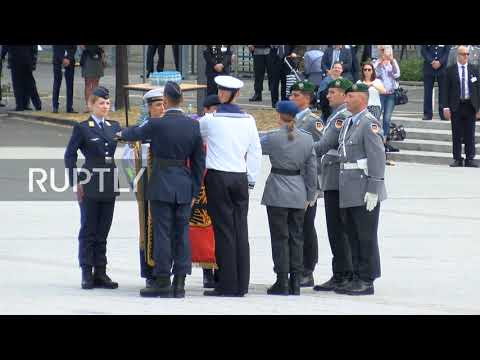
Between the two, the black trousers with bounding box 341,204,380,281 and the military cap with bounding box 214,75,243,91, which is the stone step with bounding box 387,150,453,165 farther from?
the military cap with bounding box 214,75,243,91

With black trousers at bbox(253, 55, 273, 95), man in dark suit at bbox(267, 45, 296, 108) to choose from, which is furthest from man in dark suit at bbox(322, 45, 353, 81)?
black trousers at bbox(253, 55, 273, 95)

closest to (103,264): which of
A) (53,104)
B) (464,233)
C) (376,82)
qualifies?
(464,233)

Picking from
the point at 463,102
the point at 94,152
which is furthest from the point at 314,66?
the point at 94,152

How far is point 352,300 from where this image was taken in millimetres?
11258

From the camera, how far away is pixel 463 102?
2217 cm

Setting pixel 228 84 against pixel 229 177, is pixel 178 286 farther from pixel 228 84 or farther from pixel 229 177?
pixel 228 84

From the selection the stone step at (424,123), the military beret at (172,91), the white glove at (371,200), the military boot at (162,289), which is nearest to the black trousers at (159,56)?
the stone step at (424,123)

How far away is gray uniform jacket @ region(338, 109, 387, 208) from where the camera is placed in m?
11.4

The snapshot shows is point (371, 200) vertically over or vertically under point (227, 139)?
under

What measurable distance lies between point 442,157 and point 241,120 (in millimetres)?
11988

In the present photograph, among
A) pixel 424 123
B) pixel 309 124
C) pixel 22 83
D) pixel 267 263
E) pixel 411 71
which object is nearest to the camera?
pixel 309 124

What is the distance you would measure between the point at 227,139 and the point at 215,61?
51.3 feet

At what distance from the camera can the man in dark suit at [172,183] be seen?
11.0 m

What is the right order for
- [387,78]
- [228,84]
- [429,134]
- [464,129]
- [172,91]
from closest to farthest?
[172,91] → [228,84] → [464,129] → [387,78] → [429,134]
